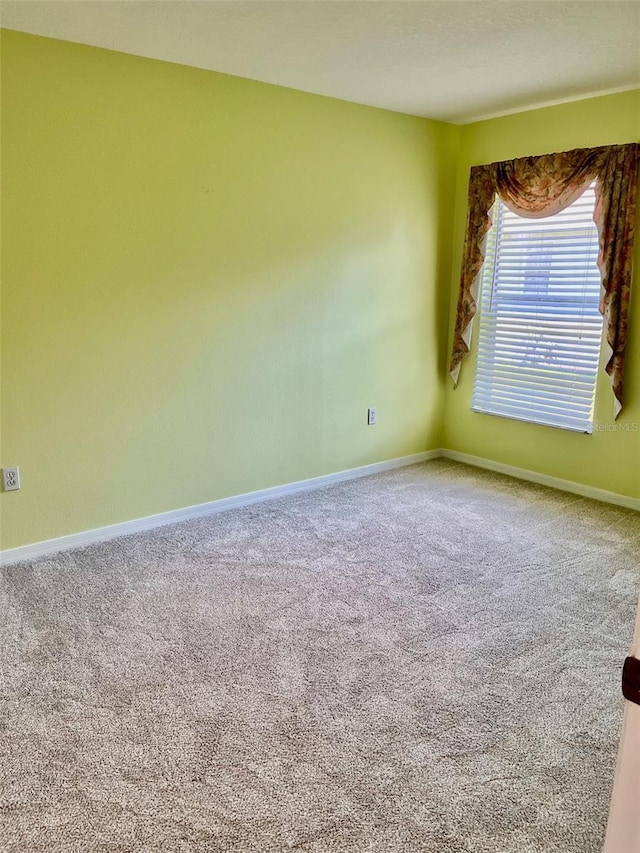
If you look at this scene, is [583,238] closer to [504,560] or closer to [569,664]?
[504,560]

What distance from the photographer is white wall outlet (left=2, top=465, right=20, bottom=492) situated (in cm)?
300

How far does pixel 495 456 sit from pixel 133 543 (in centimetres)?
263

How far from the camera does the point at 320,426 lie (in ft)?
13.7

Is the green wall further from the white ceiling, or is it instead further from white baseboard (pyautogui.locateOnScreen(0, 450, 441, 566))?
the white ceiling

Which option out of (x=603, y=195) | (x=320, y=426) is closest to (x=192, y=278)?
(x=320, y=426)

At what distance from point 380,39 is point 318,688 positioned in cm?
266

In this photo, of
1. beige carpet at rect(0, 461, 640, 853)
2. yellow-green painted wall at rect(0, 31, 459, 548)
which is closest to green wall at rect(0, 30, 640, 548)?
yellow-green painted wall at rect(0, 31, 459, 548)

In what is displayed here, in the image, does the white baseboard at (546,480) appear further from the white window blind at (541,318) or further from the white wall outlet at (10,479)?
the white wall outlet at (10,479)

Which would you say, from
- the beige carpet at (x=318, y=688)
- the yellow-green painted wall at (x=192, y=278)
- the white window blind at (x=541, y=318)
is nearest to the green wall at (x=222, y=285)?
the yellow-green painted wall at (x=192, y=278)

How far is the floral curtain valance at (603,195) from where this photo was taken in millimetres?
3602

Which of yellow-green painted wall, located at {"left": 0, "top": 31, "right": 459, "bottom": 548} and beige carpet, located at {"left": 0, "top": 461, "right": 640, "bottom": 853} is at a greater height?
yellow-green painted wall, located at {"left": 0, "top": 31, "right": 459, "bottom": 548}

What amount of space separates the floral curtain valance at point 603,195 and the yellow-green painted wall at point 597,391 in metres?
0.08

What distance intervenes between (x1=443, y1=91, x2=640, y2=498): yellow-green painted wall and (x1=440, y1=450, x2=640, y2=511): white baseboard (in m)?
0.03

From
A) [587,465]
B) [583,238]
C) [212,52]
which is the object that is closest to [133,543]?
[212,52]
